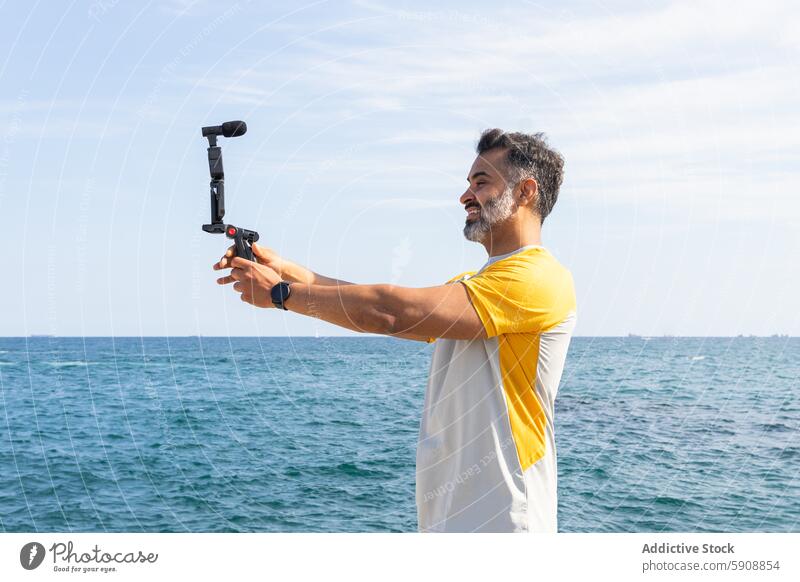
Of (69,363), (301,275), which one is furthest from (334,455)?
(69,363)

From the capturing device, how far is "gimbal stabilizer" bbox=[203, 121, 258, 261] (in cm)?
333

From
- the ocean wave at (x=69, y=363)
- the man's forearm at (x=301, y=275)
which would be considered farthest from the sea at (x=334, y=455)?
the ocean wave at (x=69, y=363)

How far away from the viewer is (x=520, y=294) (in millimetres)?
3033

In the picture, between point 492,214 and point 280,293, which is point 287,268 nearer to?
point 280,293

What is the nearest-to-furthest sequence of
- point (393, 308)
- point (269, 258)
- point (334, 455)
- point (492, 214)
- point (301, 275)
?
point (393, 308) < point (492, 214) < point (269, 258) < point (301, 275) < point (334, 455)

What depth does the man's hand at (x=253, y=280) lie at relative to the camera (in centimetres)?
312

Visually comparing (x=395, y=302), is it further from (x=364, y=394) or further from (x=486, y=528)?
(x=364, y=394)

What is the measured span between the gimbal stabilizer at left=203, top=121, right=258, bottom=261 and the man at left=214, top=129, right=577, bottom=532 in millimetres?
86

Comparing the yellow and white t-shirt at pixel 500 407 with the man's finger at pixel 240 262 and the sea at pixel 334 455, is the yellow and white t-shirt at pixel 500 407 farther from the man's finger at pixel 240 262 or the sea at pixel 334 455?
the sea at pixel 334 455

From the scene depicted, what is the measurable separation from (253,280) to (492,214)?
0.96 metres

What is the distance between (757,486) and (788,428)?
1344cm

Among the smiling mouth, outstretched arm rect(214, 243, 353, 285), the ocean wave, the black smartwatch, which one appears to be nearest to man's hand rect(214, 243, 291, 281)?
outstretched arm rect(214, 243, 353, 285)

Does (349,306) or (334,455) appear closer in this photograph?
(349,306)
